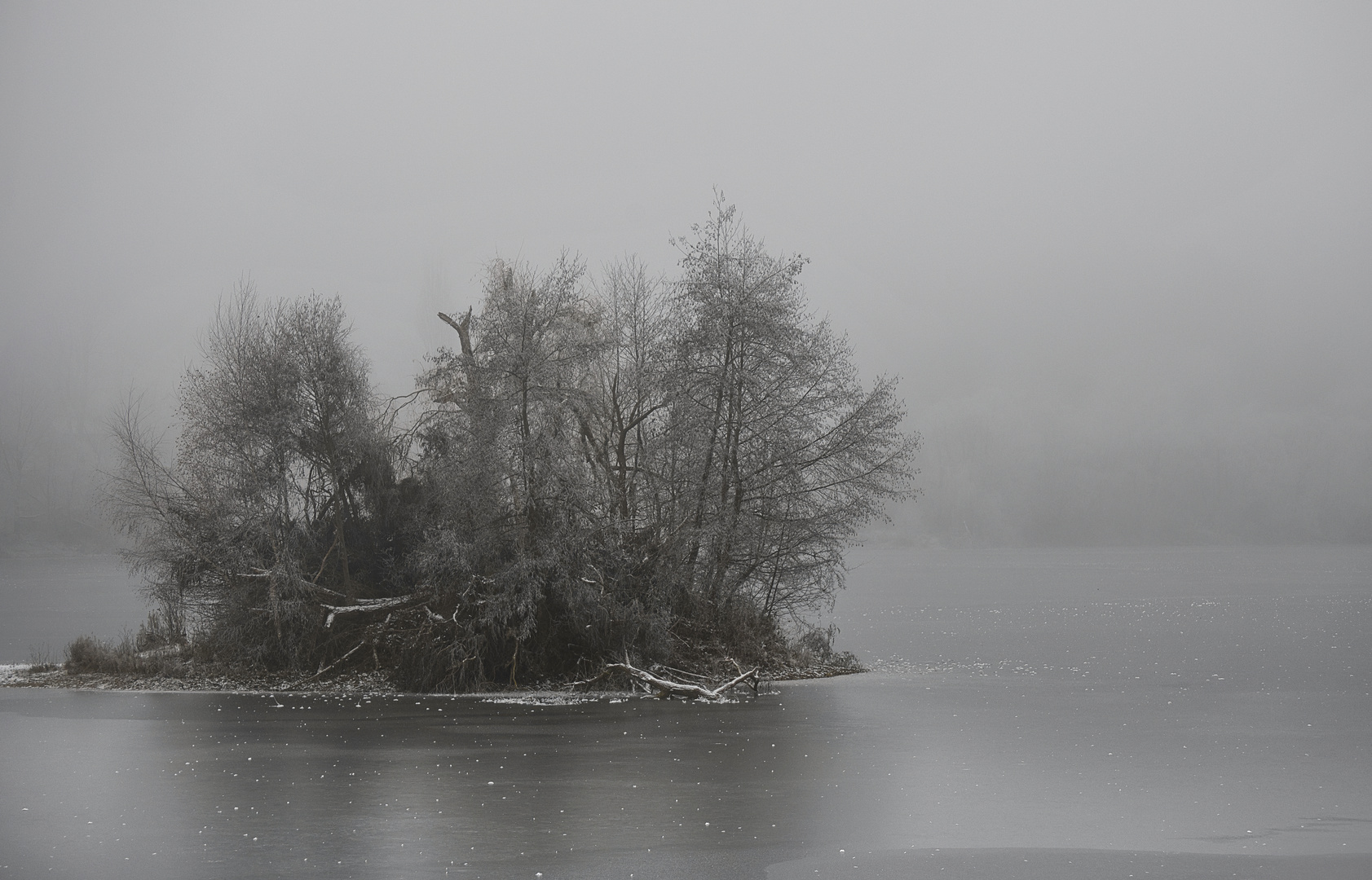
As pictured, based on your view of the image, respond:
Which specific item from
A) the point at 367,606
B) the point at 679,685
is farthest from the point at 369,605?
the point at 679,685

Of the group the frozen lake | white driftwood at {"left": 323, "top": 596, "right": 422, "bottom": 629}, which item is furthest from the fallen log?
the frozen lake

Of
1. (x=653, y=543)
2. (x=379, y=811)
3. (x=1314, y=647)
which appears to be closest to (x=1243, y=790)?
(x=379, y=811)

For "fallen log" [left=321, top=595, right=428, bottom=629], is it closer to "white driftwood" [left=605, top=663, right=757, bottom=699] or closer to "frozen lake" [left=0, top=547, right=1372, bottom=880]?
"frozen lake" [left=0, top=547, right=1372, bottom=880]

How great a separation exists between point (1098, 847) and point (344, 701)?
16.7m

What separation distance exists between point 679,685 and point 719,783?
9254mm

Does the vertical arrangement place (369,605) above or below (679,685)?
above

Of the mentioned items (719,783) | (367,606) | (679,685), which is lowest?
(719,783)

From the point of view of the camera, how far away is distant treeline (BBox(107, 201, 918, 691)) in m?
26.8

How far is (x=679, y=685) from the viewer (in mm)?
25234

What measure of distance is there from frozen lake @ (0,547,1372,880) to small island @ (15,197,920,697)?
93.4 inches

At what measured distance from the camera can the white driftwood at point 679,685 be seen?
989 inches

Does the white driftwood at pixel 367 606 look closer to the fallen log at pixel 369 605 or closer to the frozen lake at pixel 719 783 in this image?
the fallen log at pixel 369 605

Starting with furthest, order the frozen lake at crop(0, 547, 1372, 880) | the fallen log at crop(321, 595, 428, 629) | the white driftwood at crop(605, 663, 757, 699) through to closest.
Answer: the fallen log at crop(321, 595, 428, 629) → the white driftwood at crop(605, 663, 757, 699) → the frozen lake at crop(0, 547, 1372, 880)

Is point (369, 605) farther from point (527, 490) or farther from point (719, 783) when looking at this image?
point (719, 783)
